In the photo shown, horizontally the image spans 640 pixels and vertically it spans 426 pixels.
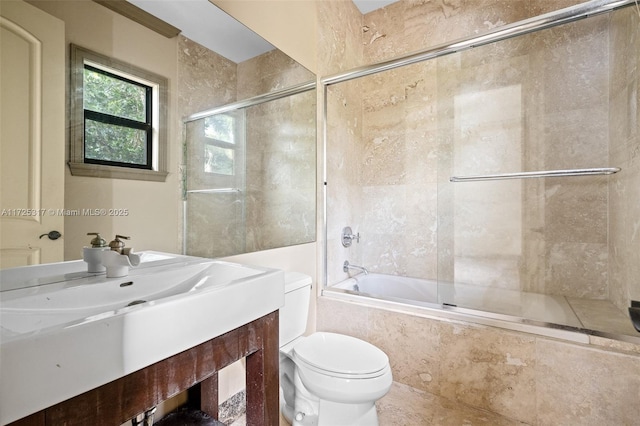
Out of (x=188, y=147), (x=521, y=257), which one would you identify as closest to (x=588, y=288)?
(x=521, y=257)

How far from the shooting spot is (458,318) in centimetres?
149

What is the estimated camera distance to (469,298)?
1897 mm

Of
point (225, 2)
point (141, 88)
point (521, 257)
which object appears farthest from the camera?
point (521, 257)

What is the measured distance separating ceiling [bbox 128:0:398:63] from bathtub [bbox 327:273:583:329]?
1439mm

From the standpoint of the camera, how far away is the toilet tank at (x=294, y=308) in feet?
4.30

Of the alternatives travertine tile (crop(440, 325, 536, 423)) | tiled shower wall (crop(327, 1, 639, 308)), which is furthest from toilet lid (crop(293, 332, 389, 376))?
tiled shower wall (crop(327, 1, 639, 308))

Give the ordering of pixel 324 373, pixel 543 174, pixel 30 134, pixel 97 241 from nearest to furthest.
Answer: pixel 30 134, pixel 97 241, pixel 324 373, pixel 543 174

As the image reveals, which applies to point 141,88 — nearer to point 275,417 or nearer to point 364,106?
point 275,417

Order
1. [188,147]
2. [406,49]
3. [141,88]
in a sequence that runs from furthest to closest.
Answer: [406,49], [188,147], [141,88]

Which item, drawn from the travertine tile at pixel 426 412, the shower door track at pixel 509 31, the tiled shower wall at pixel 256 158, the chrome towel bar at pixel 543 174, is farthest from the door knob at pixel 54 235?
the chrome towel bar at pixel 543 174

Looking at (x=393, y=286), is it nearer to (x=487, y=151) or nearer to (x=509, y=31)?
(x=487, y=151)

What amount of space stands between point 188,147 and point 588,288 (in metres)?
2.33

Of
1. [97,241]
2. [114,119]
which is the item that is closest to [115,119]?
[114,119]

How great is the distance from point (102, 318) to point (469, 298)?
1.96 m
